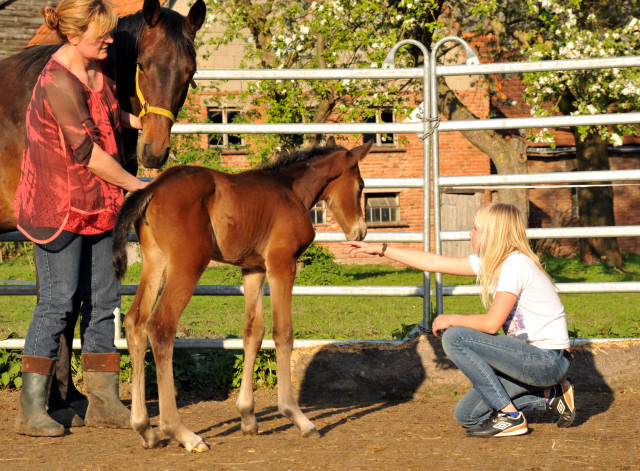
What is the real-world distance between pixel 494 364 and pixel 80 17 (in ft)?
9.22

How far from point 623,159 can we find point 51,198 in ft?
72.8

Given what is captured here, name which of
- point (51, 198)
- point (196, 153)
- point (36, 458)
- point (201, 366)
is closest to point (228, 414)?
point (201, 366)

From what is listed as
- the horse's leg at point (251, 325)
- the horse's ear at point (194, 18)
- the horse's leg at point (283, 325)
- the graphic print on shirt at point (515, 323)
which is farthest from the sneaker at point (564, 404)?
the horse's ear at point (194, 18)

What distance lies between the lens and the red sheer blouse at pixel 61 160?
400cm

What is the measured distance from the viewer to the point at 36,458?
377 cm

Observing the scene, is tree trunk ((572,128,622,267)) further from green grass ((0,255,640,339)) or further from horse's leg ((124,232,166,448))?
horse's leg ((124,232,166,448))

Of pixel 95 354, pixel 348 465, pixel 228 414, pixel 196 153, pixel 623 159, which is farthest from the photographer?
pixel 623 159

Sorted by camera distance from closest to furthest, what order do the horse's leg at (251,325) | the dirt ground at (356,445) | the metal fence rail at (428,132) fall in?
the dirt ground at (356,445), the horse's leg at (251,325), the metal fence rail at (428,132)

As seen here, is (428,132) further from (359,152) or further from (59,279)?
(59,279)

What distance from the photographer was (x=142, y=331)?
3982 millimetres

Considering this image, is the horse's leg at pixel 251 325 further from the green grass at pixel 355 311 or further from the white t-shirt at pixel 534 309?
the green grass at pixel 355 311

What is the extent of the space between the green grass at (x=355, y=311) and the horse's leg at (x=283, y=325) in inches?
131

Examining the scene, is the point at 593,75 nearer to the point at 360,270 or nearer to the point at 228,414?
the point at 360,270

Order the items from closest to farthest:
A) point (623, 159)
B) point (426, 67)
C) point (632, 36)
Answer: point (426, 67) < point (632, 36) < point (623, 159)
